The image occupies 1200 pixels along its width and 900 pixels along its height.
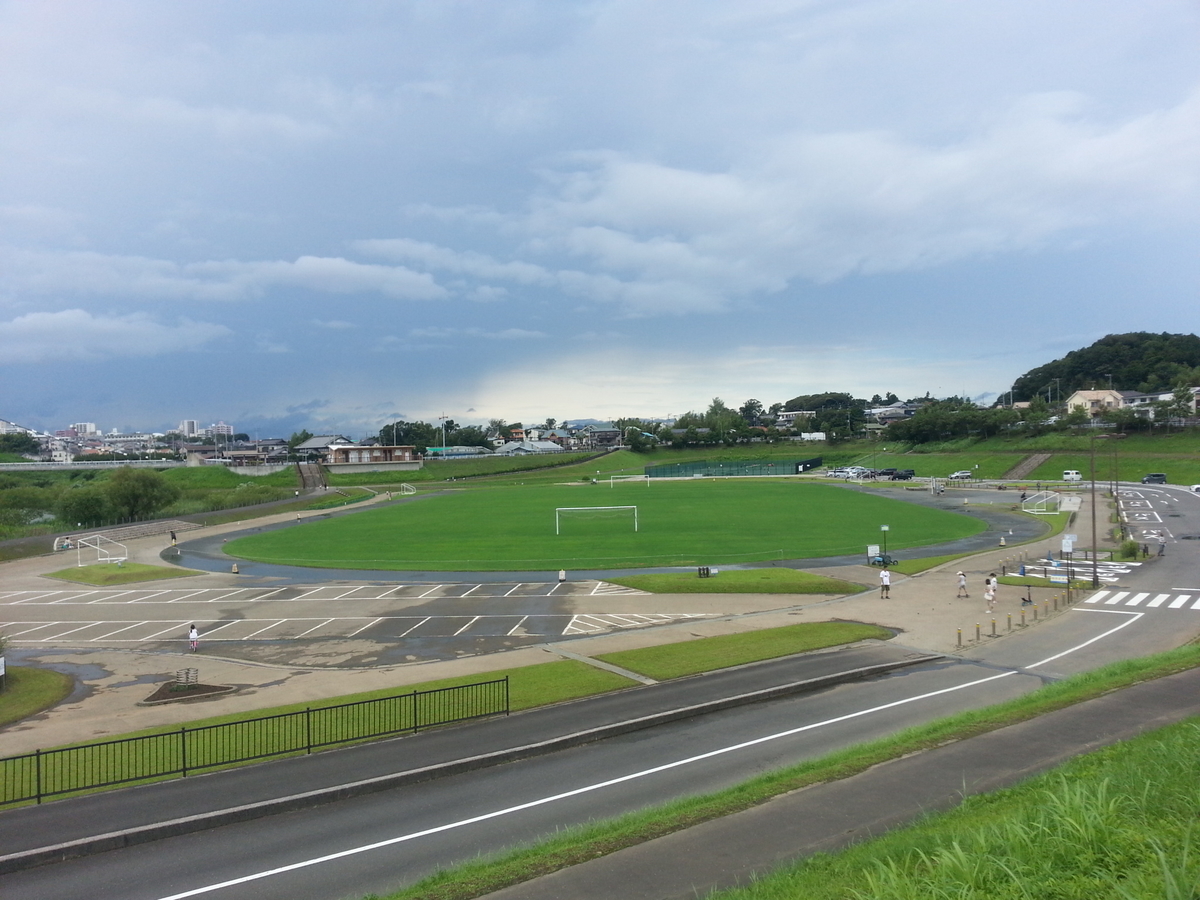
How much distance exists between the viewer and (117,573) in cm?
4488

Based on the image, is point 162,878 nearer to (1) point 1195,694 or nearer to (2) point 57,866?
(2) point 57,866

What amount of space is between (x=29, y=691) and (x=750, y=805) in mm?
23279

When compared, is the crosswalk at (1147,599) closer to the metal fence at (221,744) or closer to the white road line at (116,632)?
the metal fence at (221,744)

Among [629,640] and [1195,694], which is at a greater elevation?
[1195,694]

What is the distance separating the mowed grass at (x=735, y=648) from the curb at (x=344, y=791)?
2.88 metres

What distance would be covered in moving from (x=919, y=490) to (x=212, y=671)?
281ft

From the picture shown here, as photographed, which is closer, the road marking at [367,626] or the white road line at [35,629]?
the road marking at [367,626]

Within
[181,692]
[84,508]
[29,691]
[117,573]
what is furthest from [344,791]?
[84,508]

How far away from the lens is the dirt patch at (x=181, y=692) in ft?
67.5

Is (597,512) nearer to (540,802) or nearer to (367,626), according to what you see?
(367,626)

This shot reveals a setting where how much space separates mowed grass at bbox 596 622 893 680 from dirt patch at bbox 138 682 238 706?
11.8m

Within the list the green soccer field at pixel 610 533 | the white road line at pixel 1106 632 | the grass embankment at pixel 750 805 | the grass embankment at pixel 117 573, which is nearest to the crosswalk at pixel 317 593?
the grass embankment at pixel 117 573

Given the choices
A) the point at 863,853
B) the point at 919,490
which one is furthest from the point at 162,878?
the point at 919,490

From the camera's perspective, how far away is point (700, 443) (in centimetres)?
18262
